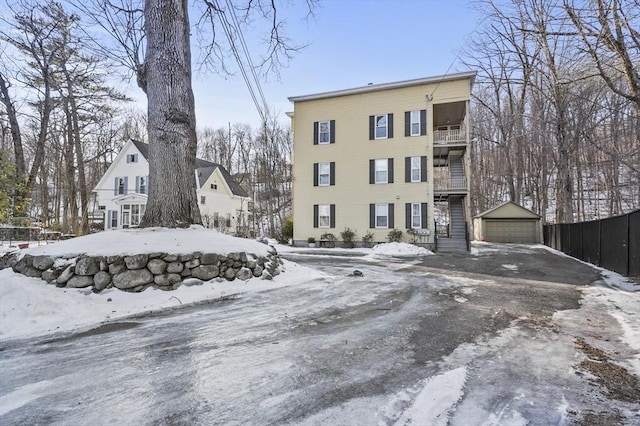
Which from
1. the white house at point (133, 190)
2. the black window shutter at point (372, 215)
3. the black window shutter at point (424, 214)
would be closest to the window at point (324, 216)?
the black window shutter at point (372, 215)

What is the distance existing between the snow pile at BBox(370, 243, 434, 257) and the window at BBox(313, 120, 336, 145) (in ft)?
22.8

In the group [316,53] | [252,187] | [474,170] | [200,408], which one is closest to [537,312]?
[200,408]

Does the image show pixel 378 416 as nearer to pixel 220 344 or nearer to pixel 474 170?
pixel 220 344

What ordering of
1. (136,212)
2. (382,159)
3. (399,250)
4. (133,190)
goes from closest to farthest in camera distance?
(399,250), (382,159), (136,212), (133,190)

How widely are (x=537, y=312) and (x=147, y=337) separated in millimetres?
4989

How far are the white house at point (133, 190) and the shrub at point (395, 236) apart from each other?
1461 centimetres

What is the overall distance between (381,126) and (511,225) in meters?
12.2

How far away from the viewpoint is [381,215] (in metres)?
17.5

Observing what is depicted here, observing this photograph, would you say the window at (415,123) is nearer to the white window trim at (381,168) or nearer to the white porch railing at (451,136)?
the white porch railing at (451,136)

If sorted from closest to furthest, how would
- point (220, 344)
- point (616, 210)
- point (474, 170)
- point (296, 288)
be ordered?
point (220, 344) < point (296, 288) < point (616, 210) < point (474, 170)

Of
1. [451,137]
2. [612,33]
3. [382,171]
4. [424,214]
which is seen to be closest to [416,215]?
[424,214]

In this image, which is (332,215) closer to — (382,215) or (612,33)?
(382,215)

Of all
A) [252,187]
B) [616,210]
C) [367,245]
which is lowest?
[367,245]

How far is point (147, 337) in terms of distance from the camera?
11.3ft
